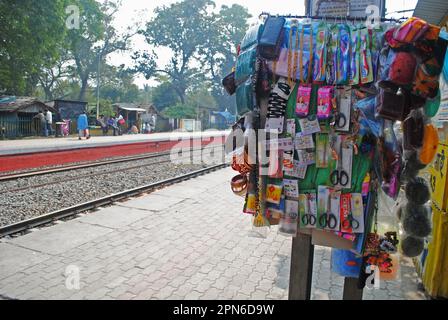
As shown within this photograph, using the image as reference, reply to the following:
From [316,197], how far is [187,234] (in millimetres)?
3623

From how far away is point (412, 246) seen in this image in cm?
196

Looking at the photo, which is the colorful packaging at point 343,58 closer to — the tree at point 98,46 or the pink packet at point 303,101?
the pink packet at point 303,101

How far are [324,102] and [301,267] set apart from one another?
1.08 meters

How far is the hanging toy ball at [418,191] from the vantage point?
1.88 metres

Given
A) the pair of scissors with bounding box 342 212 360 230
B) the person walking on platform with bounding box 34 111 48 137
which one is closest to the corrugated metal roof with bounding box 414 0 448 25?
the pair of scissors with bounding box 342 212 360 230

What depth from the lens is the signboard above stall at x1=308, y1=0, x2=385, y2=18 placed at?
6.61 ft

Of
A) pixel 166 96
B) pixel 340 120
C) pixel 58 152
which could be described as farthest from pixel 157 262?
pixel 166 96

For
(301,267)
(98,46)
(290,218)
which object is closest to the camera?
(290,218)

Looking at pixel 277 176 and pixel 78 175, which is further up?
pixel 277 176

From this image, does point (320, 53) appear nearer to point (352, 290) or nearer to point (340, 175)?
point (340, 175)

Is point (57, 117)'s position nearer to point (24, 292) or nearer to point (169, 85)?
point (24, 292)

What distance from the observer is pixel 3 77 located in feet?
71.6

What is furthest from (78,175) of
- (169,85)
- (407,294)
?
(169,85)

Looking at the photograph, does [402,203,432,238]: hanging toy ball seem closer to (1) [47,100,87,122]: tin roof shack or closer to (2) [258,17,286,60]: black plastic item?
(2) [258,17,286,60]: black plastic item
